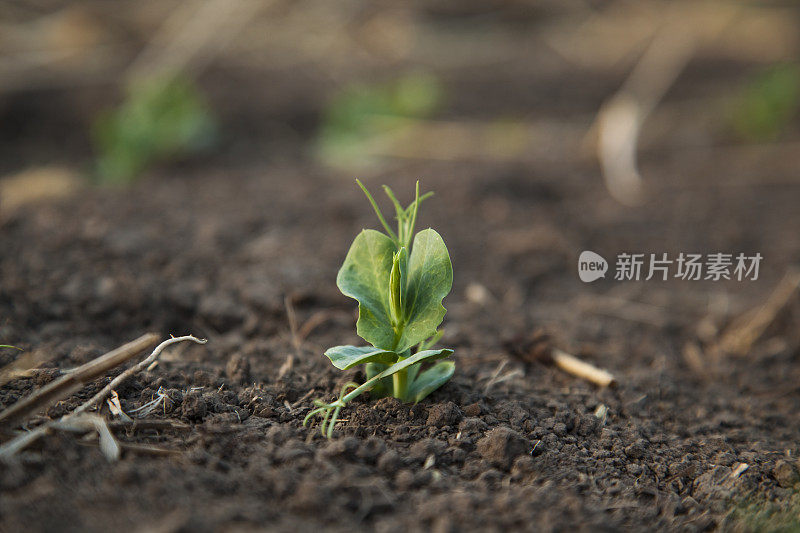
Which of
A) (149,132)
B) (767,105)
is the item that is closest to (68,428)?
(149,132)

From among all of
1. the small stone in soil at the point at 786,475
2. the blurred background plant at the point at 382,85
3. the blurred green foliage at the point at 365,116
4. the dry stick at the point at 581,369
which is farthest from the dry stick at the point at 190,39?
the small stone in soil at the point at 786,475

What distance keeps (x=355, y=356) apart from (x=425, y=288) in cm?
21

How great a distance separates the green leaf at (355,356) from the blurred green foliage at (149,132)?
2.63 metres

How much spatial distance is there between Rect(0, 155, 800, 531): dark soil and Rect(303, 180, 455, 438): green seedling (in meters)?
0.11

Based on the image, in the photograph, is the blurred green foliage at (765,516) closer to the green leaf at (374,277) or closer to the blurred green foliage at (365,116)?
the green leaf at (374,277)

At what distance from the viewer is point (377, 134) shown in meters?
4.32

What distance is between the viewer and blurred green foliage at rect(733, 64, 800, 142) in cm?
416

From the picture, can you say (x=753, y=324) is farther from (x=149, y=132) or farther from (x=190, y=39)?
(x=190, y=39)


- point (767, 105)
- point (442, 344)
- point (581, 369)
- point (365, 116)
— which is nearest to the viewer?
point (581, 369)

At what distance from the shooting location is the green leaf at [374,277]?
1.43m

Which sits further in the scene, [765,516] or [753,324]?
[753,324]

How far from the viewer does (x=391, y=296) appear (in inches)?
55.3

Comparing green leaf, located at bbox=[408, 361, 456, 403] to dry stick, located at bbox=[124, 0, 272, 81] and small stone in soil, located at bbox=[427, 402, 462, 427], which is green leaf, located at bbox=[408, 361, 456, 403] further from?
dry stick, located at bbox=[124, 0, 272, 81]

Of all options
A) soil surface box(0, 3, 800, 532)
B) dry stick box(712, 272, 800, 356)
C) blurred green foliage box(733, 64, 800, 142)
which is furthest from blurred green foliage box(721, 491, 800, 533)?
blurred green foliage box(733, 64, 800, 142)
